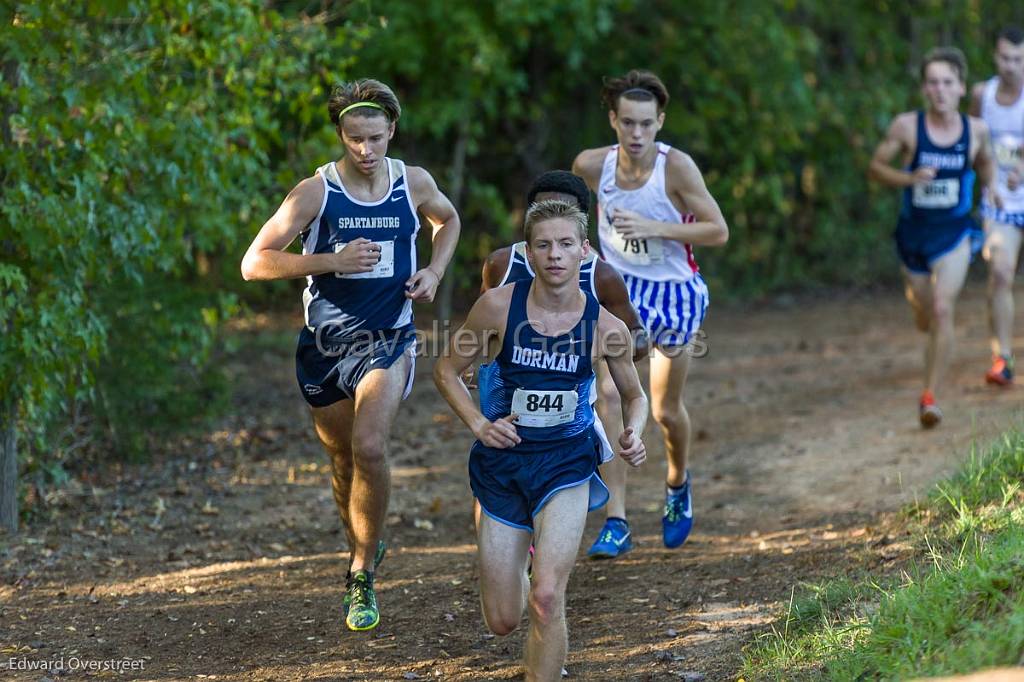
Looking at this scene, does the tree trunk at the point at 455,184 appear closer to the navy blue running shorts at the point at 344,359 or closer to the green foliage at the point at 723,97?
the green foliage at the point at 723,97

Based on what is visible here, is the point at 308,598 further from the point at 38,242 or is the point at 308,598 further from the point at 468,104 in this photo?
the point at 468,104

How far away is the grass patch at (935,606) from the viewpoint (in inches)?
149

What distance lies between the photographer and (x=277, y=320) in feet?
39.4

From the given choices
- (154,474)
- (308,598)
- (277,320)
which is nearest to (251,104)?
(154,474)

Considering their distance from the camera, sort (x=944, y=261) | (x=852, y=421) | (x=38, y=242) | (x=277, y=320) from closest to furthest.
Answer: (x=38, y=242) < (x=944, y=261) < (x=852, y=421) < (x=277, y=320)

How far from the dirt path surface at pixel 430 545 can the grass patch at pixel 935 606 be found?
224mm

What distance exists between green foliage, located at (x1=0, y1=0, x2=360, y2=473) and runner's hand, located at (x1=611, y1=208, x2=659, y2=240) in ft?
7.40

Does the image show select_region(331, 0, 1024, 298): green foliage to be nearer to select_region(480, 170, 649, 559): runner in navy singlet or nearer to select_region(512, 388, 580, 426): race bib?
select_region(480, 170, 649, 559): runner in navy singlet

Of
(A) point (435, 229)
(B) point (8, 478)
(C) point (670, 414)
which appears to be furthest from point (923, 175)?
(B) point (8, 478)

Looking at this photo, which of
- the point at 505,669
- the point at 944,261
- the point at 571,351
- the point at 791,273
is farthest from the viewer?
the point at 791,273

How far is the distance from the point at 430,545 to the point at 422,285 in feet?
6.09

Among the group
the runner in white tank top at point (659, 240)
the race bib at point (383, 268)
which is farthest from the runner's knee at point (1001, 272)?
the race bib at point (383, 268)

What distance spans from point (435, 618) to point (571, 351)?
1.57 meters

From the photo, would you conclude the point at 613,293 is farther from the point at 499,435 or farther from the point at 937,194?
the point at 937,194
